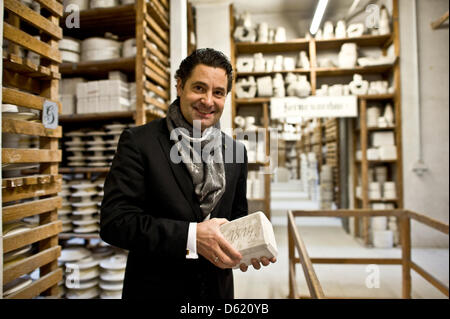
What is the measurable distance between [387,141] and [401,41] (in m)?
1.17

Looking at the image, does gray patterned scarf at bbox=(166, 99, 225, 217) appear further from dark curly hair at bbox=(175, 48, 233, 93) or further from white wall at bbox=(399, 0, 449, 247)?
white wall at bbox=(399, 0, 449, 247)

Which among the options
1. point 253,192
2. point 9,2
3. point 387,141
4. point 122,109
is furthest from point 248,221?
point 387,141

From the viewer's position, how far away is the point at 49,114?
1015 mm

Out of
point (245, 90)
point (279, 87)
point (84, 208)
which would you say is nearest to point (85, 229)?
point (84, 208)

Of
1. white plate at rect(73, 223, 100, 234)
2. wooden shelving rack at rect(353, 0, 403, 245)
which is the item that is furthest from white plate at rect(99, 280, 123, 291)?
wooden shelving rack at rect(353, 0, 403, 245)

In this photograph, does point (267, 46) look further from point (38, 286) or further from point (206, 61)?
point (38, 286)

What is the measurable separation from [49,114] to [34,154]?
0.15 meters

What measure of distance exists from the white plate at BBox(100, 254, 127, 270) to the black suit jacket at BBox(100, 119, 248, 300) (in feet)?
3.75

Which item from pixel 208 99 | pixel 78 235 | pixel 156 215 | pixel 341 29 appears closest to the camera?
pixel 208 99

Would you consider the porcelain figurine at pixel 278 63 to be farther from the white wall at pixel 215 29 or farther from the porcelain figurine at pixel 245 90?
the white wall at pixel 215 29

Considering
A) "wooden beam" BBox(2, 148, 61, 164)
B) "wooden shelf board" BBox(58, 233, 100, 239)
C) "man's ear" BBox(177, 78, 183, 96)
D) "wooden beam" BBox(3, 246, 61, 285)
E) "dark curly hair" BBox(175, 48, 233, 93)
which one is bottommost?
"wooden shelf board" BBox(58, 233, 100, 239)

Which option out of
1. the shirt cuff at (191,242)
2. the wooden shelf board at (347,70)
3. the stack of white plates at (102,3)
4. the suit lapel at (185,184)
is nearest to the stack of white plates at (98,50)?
the stack of white plates at (102,3)

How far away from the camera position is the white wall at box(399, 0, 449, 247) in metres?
3.29
